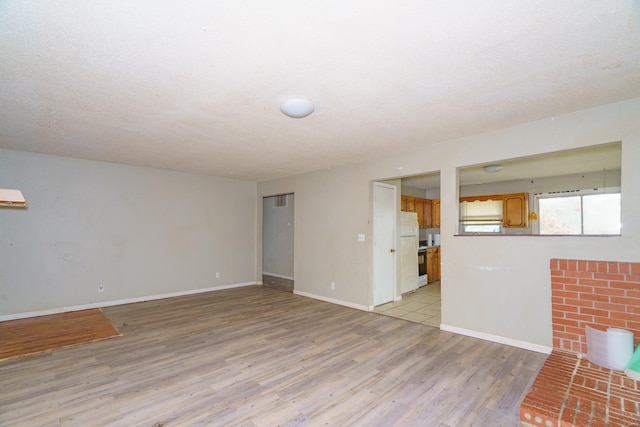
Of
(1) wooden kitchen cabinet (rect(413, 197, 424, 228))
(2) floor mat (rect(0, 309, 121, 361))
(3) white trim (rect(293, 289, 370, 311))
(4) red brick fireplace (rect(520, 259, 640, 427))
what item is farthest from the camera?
(1) wooden kitchen cabinet (rect(413, 197, 424, 228))

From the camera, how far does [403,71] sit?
225 centimetres

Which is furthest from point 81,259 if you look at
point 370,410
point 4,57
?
point 370,410

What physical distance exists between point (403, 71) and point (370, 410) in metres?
2.57

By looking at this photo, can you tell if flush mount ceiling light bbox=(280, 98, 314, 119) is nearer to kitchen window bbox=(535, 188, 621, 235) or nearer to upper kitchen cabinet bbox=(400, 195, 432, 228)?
upper kitchen cabinet bbox=(400, 195, 432, 228)

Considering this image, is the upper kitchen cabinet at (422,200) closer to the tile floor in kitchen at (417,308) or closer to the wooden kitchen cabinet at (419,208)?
the wooden kitchen cabinet at (419,208)

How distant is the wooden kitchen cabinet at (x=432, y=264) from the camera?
7.52 metres

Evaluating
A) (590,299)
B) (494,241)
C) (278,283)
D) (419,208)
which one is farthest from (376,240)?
(278,283)

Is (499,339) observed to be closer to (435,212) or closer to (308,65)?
(308,65)

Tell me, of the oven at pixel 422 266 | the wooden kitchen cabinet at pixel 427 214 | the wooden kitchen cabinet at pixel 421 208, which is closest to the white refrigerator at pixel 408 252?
the oven at pixel 422 266

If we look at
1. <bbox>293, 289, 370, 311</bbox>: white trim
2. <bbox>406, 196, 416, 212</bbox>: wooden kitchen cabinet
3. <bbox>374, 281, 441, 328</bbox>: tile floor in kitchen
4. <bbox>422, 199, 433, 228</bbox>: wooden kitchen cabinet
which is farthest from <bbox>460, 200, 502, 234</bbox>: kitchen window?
<bbox>293, 289, 370, 311</bbox>: white trim

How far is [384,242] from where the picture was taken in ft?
17.8

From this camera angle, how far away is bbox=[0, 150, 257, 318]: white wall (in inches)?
182

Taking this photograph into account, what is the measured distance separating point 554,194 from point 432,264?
3053 millimetres

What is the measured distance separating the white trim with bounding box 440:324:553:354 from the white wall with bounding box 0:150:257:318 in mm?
4809
